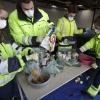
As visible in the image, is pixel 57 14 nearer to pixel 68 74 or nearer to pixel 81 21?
pixel 81 21

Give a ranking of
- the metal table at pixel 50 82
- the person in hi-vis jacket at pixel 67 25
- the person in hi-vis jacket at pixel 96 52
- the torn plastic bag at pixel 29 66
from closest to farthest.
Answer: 1. the metal table at pixel 50 82
2. the torn plastic bag at pixel 29 66
3. the person in hi-vis jacket at pixel 96 52
4. the person in hi-vis jacket at pixel 67 25

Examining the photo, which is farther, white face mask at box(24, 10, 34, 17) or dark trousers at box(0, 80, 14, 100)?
white face mask at box(24, 10, 34, 17)

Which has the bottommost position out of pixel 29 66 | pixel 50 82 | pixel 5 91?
pixel 5 91

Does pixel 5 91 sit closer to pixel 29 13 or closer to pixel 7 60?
pixel 7 60

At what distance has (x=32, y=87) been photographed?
42.6 inches

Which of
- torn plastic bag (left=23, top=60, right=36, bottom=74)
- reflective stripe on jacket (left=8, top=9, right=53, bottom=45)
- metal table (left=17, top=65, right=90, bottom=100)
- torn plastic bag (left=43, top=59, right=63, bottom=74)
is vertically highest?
reflective stripe on jacket (left=8, top=9, right=53, bottom=45)

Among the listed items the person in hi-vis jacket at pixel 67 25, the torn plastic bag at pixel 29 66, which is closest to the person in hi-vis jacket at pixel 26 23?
the torn plastic bag at pixel 29 66

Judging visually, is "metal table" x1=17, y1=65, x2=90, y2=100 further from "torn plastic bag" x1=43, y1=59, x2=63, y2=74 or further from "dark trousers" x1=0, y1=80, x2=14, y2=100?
"dark trousers" x1=0, y1=80, x2=14, y2=100

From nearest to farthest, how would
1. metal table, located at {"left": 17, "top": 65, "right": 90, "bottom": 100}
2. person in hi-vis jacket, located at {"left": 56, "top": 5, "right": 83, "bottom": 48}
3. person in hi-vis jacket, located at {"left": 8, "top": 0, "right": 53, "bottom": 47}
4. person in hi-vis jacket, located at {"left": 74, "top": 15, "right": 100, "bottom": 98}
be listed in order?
metal table, located at {"left": 17, "top": 65, "right": 90, "bottom": 100} → person in hi-vis jacket, located at {"left": 8, "top": 0, "right": 53, "bottom": 47} → person in hi-vis jacket, located at {"left": 74, "top": 15, "right": 100, "bottom": 98} → person in hi-vis jacket, located at {"left": 56, "top": 5, "right": 83, "bottom": 48}

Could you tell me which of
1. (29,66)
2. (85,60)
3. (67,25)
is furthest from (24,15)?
(67,25)

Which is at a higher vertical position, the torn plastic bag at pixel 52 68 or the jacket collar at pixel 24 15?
the jacket collar at pixel 24 15

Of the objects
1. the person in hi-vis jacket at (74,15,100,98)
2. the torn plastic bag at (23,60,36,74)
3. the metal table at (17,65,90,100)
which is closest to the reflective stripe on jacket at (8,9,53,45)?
the torn plastic bag at (23,60,36,74)

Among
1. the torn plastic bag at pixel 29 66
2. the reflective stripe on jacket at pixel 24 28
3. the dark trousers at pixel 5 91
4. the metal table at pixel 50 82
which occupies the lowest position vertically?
the dark trousers at pixel 5 91

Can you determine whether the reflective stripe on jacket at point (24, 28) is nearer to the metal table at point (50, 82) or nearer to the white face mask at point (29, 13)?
the white face mask at point (29, 13)
